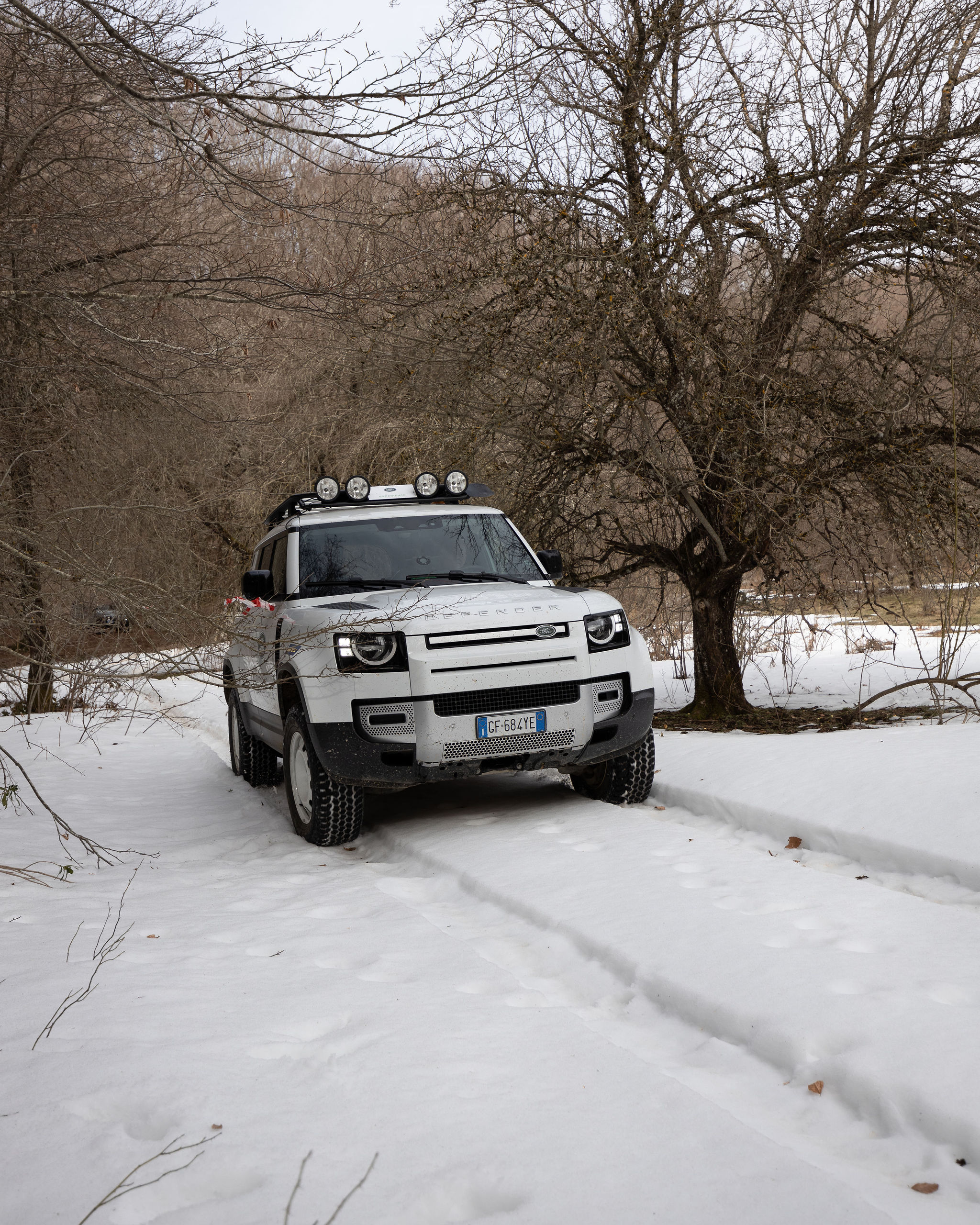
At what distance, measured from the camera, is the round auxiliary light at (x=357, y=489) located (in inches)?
301

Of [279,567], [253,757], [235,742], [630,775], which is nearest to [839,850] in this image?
[630,775]

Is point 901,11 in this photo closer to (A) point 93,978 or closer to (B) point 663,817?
(B) point 663,817

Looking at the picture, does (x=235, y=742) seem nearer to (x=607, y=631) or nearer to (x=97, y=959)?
(x=607, y=631)

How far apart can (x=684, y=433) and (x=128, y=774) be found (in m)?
5.95

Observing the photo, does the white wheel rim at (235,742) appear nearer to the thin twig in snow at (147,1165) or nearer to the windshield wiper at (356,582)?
the windshield wiper at (356,582)

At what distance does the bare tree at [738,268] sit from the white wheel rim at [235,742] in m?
3.39

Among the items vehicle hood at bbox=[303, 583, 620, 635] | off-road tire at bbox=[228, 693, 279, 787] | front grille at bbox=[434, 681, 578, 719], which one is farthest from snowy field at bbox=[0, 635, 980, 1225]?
off-road tire at bbox=[228, 693, 279, 787]

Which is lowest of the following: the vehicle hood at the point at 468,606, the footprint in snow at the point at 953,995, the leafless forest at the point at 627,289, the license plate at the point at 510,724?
the footprint in snow at the point at 953,995

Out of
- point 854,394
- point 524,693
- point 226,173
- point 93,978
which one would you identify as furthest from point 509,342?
point 93,978

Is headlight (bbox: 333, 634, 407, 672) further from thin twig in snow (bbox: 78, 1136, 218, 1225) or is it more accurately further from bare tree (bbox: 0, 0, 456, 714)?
thin twig in snow (bbox: 78, 1136, 218, 1225)

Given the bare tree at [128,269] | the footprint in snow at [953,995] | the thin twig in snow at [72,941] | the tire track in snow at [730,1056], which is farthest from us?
the bare tree at [128,269]

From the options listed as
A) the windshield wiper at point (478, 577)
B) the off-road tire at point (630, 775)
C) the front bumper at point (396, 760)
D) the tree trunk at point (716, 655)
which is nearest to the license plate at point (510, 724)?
the front bumper at point (396, 760)

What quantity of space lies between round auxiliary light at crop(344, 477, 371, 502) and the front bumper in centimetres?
213

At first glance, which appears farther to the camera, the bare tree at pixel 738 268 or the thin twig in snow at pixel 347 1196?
the bare tree at pixel 738 268
